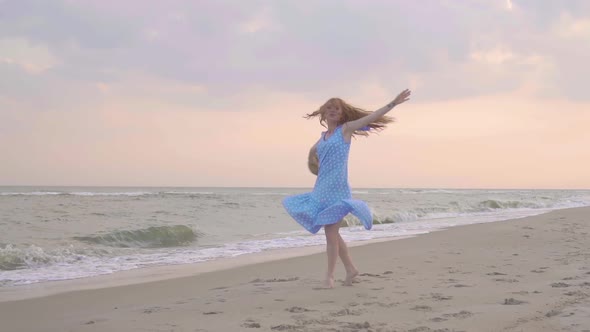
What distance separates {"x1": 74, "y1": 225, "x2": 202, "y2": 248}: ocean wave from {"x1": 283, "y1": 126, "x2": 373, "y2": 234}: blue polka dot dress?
5624 mm

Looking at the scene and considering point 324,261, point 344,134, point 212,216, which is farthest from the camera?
point 212,216

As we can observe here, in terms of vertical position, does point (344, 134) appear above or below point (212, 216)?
above

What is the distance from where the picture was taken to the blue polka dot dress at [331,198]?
481 cm

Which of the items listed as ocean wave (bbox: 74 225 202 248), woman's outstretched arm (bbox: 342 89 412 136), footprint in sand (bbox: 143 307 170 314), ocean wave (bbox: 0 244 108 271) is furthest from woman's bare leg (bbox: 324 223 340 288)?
ocean wave (bbox: 74 225 202 248)

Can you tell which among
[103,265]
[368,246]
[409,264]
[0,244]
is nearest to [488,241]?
[368,246]

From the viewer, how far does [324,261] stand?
7008mm

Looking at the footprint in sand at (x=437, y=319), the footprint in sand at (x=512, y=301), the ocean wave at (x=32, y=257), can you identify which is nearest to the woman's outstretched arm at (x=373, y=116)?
the footprint in sand at (x=512, y=301)

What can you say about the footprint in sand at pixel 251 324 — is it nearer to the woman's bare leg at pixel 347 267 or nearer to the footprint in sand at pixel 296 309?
the footprint in sand at pixel 296 309

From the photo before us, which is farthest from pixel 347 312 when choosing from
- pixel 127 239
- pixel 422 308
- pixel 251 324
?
pixel 127 239

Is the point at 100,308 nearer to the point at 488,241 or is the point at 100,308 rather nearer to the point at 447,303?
the point at 447,303

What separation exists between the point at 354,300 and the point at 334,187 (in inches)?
43.7

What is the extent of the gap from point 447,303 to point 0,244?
7.09 metres

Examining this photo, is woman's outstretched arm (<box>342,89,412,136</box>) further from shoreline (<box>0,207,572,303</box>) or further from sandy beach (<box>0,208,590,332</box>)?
shoreline (<box>0,207,572,303</box>)

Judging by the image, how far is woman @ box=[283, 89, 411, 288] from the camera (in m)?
4.81
